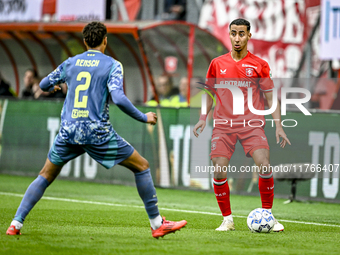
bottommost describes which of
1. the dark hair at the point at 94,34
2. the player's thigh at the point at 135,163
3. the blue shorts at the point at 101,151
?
the player's thigh at the point at 135,163

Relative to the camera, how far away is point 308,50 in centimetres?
1396

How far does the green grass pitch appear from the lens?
5258 mm

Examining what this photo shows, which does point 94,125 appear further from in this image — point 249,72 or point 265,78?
point 265,78

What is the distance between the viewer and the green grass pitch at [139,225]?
526cm

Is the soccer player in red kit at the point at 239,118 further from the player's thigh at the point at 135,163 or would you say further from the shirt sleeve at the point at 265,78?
the player's thigh at the point at 135,163

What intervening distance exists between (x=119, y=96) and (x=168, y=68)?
9.66 meters

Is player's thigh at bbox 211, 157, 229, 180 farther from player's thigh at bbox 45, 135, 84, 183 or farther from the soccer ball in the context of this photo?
player's thigh at bbox 45, 135, 84, 183

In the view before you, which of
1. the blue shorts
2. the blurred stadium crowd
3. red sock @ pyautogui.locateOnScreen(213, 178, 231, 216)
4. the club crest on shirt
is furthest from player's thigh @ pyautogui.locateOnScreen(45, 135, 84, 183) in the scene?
the blurred stadium crowd

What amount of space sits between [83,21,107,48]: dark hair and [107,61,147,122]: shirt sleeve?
11.6 inches

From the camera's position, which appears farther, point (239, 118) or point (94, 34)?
point (239, 118)

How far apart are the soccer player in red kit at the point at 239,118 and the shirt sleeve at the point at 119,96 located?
1.47 m

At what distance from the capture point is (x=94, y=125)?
5461mm

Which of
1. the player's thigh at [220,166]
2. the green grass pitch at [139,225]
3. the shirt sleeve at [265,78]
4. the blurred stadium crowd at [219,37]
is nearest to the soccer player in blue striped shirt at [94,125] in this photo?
the green grass pitch at [139,225]

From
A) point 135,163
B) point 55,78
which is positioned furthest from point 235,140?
point 55,78
